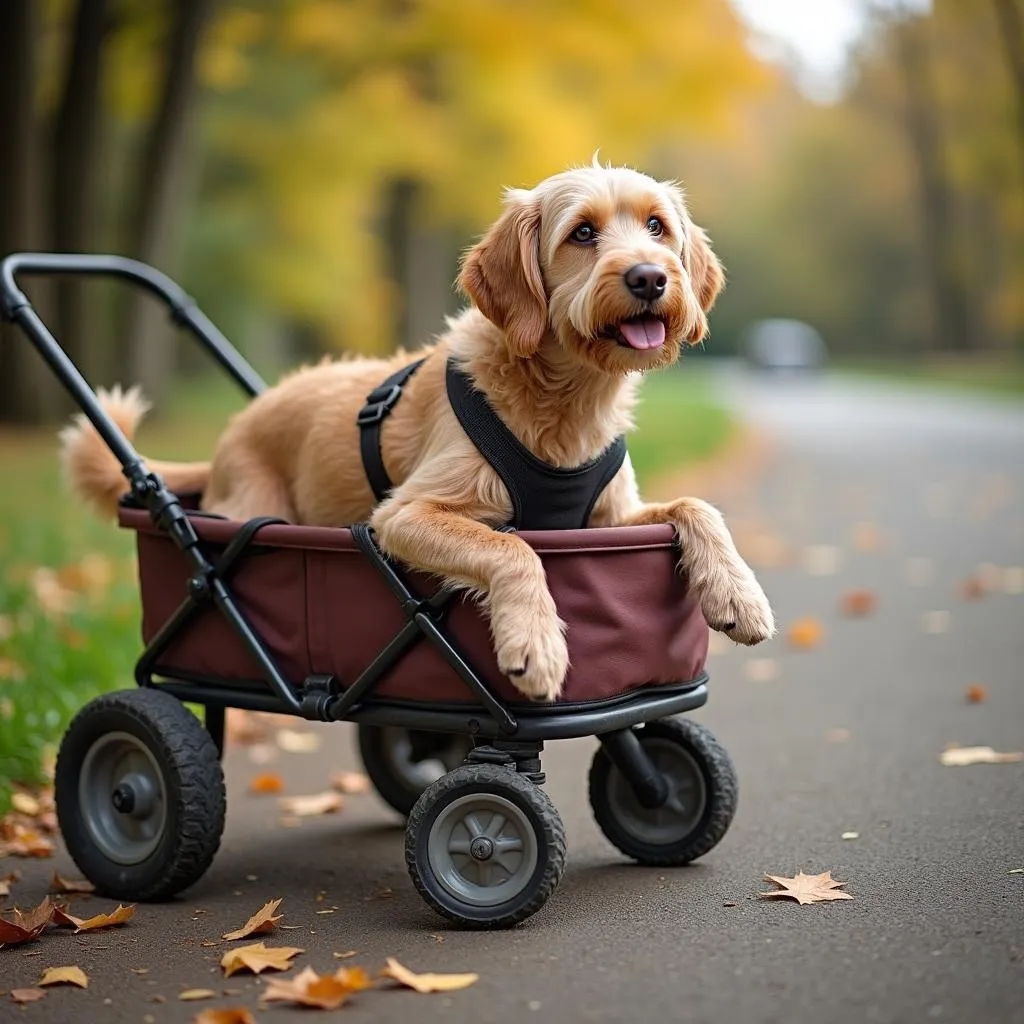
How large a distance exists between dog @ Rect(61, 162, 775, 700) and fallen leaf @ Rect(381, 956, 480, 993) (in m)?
0.69

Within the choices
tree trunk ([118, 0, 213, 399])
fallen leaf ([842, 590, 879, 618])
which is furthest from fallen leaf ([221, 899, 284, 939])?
tree trunk ([118, 0, 213, 399])

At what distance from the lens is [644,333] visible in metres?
3.98

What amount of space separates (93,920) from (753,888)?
5.69 feet

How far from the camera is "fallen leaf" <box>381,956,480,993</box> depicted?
11.1 ft

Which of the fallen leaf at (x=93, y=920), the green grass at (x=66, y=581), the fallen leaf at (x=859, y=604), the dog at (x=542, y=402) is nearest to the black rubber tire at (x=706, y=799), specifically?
the dog at (x=542, y=402)

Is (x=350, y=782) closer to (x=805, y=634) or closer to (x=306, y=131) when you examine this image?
(x=805, y=634)

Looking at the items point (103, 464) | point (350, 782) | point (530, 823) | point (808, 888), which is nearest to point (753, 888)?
point (808, 888)

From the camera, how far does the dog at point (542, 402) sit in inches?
153

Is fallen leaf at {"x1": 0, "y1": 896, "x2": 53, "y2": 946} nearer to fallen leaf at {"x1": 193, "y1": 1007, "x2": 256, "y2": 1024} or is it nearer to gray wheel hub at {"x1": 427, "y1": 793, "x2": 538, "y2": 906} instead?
fallen leaf at {"x1": 193, "y1": 1007, "x2": 256, "y2": 1024}

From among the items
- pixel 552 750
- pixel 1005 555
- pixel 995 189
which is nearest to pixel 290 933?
pixel 552 750

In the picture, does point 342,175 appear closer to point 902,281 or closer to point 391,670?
point 391,670

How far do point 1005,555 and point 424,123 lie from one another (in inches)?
517

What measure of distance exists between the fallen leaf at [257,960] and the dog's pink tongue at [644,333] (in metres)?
1.72

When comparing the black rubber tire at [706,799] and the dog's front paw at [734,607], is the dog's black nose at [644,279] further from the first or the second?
the black rubber tire at [706,799]
